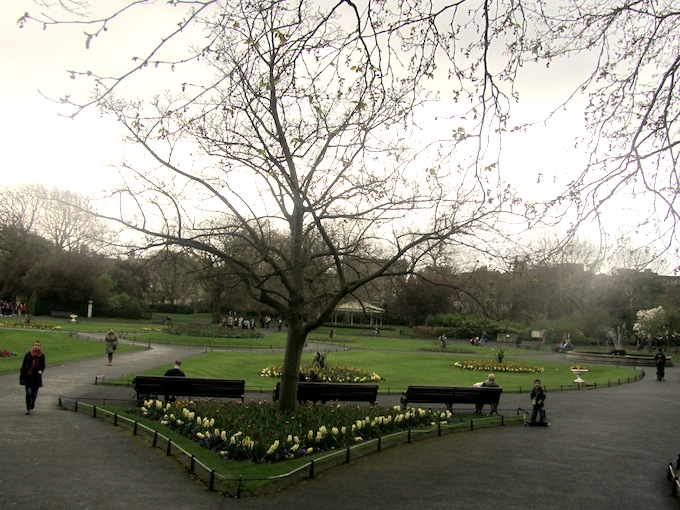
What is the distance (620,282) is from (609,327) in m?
54.6

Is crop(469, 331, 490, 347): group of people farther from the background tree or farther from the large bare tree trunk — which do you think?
the large bare tree trunk

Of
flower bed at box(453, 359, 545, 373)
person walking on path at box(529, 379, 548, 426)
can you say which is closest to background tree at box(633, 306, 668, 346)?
flower bed at box(453, 359, 545, 373)

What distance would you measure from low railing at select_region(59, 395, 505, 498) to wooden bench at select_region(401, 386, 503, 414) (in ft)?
2.90

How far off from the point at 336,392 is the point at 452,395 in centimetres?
337

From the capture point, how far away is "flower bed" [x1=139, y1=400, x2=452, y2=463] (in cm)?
1081

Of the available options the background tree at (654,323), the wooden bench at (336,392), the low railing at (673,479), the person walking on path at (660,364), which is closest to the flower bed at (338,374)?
the wooden bench at (336,392)

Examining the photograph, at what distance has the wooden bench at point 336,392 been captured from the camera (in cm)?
1694

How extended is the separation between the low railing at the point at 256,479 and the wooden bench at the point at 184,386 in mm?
1158

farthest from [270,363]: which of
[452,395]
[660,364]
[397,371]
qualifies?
[660,364]

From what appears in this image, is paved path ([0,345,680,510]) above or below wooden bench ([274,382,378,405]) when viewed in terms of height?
below

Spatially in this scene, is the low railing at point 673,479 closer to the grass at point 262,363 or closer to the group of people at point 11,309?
the grass at point 262,363

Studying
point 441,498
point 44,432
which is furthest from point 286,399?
point 441,498

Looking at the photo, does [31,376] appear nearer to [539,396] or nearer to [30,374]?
[30,374]

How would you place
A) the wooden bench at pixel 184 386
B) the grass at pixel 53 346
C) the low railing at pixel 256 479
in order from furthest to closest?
1. the grass at pixel 53 346
2. the wooden bench at pixel 184 386
3. the low railing at pixel 256 479
